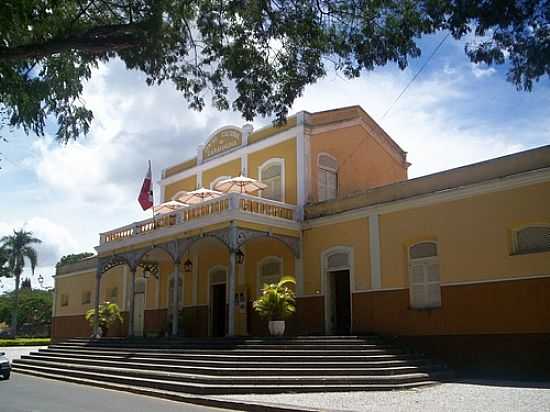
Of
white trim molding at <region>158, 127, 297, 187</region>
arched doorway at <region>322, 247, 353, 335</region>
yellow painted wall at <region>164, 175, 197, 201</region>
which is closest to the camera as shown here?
arched doorway at <region>322, 247, 353, 335</region>

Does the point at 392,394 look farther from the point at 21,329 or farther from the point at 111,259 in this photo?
the point at 21,329

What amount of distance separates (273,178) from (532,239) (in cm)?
1009

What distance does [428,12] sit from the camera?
9.02 m

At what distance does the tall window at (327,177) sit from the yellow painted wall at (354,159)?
0.16 meters

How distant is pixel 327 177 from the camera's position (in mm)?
21703

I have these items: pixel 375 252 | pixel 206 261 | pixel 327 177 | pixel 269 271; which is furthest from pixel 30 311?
pixel 375 252

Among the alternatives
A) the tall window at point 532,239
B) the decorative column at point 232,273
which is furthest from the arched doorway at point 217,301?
the tall window at point 532,239

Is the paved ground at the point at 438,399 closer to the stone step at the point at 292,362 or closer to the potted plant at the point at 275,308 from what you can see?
the stone step at the point at 292,362

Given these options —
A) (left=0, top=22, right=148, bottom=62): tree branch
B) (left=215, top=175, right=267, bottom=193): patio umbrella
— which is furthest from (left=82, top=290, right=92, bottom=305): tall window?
(left=0, top=22, right=148, bottom=62): tree branch

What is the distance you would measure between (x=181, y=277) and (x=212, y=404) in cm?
1386

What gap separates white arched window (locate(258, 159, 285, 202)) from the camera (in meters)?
21.7

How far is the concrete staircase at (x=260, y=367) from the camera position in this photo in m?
12.8

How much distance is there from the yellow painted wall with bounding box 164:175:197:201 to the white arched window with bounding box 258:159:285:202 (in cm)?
446

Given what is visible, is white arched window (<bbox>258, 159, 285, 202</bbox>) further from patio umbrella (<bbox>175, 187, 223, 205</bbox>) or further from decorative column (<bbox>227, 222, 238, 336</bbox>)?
decorative column (<bbox>227, 222, 238, 336</bbox>)
